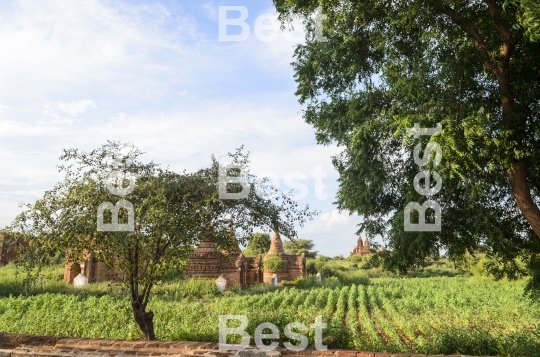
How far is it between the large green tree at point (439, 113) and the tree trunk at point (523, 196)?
0.06 feet

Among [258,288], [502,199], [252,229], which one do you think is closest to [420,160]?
[502,199]

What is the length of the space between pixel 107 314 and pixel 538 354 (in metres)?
13.7

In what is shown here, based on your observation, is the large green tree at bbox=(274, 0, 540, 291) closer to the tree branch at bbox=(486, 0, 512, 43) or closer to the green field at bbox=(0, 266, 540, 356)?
the tree branch at bbox=(486, 0, 512, 43)

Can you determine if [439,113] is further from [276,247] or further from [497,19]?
[276,247]

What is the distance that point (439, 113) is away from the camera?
7.19 metres

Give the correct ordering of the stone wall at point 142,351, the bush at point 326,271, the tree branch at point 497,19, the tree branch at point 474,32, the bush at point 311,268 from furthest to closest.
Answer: the bush at point 311,268 < the bush at point 326,271 < the tree branch at point 474,32 < the tree branch at point 497,19 < the stone wall at point 142,351

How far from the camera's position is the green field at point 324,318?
966 cm

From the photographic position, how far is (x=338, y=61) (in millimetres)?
9734

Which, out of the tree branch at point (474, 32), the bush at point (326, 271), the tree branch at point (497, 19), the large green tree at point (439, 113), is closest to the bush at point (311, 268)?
the bush at point (326, 271)

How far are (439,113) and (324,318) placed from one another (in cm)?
975

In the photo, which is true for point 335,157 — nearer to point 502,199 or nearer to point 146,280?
point 502,199

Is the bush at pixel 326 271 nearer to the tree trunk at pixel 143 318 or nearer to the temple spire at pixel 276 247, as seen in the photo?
the temple spire at pixel 276 247

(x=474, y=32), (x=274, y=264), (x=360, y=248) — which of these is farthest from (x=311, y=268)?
(x=474, y=32)

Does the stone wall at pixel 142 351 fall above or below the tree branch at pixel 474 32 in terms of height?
below
